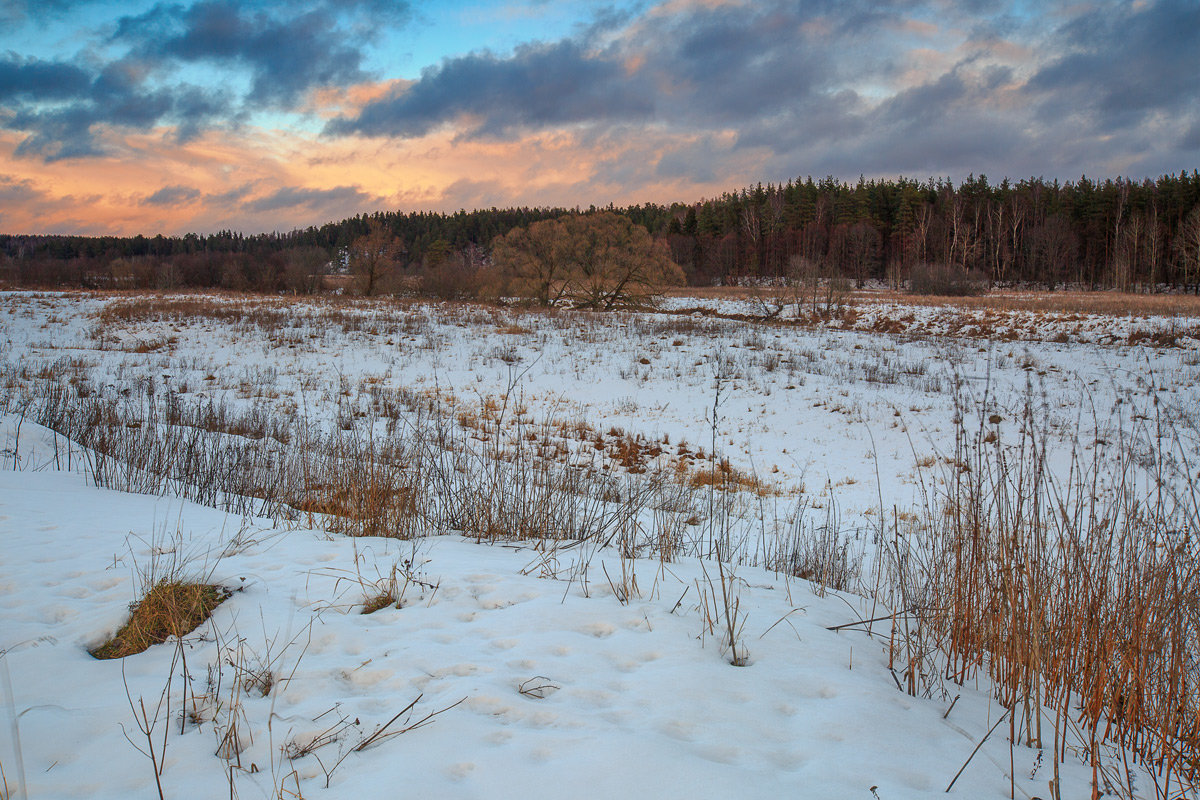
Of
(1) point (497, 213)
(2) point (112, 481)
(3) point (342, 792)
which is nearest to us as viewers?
(3) point (342, 792)

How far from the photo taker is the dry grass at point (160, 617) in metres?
2.51

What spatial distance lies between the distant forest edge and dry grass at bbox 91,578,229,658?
115 feet

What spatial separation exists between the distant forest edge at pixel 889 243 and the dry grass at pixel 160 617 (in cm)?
3501

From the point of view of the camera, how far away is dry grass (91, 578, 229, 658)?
2514mm

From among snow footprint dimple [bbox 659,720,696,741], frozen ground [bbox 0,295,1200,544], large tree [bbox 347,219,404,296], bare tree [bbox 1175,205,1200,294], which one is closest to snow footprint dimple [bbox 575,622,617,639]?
snow footprint dimple [bbox 659,720,696,741]

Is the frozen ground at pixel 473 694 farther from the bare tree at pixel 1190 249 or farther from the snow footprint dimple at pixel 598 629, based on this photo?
the bare tree at pixel 1190 249

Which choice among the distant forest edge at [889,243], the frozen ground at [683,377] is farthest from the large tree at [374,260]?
the frozen ground at [683,377]

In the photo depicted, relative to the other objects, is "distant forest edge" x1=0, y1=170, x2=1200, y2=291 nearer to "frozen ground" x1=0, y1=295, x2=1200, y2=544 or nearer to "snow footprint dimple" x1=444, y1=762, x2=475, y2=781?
"frozen ground" x1=0, y1=295, x2=1200, y2=544

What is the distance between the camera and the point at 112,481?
6109mm

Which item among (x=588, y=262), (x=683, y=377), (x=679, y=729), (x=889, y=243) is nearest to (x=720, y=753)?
(x=679, y=729)

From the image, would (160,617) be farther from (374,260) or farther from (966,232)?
(966,232)

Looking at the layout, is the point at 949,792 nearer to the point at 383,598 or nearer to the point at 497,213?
the point at 383,598

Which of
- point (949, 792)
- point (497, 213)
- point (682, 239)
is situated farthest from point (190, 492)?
point (497, 213)

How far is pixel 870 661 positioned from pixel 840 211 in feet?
256
